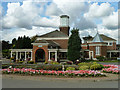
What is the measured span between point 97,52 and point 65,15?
16.1 meters

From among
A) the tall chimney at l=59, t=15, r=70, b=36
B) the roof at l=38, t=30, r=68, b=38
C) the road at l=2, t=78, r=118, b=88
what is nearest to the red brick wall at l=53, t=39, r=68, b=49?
the roof at l=38, t=30, r=68, b=38

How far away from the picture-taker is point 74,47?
32344mm

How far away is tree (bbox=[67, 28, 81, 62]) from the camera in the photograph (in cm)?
3206

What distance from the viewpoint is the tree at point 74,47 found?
32.1 metres

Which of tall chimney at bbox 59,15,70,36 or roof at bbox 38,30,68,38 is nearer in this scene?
roof at bbox 38,30,68,38

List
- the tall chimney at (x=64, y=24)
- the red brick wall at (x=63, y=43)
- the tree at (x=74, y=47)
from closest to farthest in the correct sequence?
the tree at (x=74, y=47) < the red brick wall at (x=63, y=43) < the tall chimney at (x=64, y=24)

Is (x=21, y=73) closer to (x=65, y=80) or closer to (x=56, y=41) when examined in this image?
(x=65, y=80)

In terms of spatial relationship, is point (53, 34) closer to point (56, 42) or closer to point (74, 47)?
point (56, 42)

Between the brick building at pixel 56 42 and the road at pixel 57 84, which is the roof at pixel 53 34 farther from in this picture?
the road at pixel 57 84

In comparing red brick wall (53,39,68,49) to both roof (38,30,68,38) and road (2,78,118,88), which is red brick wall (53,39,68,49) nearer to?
roof (38,30,68,38)

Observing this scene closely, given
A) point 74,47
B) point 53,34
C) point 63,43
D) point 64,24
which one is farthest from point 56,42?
point 74,47

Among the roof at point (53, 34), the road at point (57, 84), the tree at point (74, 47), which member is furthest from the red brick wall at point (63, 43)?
the road at point (57, 84)

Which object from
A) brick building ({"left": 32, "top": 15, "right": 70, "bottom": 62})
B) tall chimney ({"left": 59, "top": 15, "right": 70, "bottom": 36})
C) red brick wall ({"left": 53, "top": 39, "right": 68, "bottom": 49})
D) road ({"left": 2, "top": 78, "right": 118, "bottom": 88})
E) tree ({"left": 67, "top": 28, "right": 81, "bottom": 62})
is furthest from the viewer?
tall chimney ({"left": 59, "top": 15, "right": 70, "bottom": 36})

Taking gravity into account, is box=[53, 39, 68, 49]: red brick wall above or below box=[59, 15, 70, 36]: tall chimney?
below
